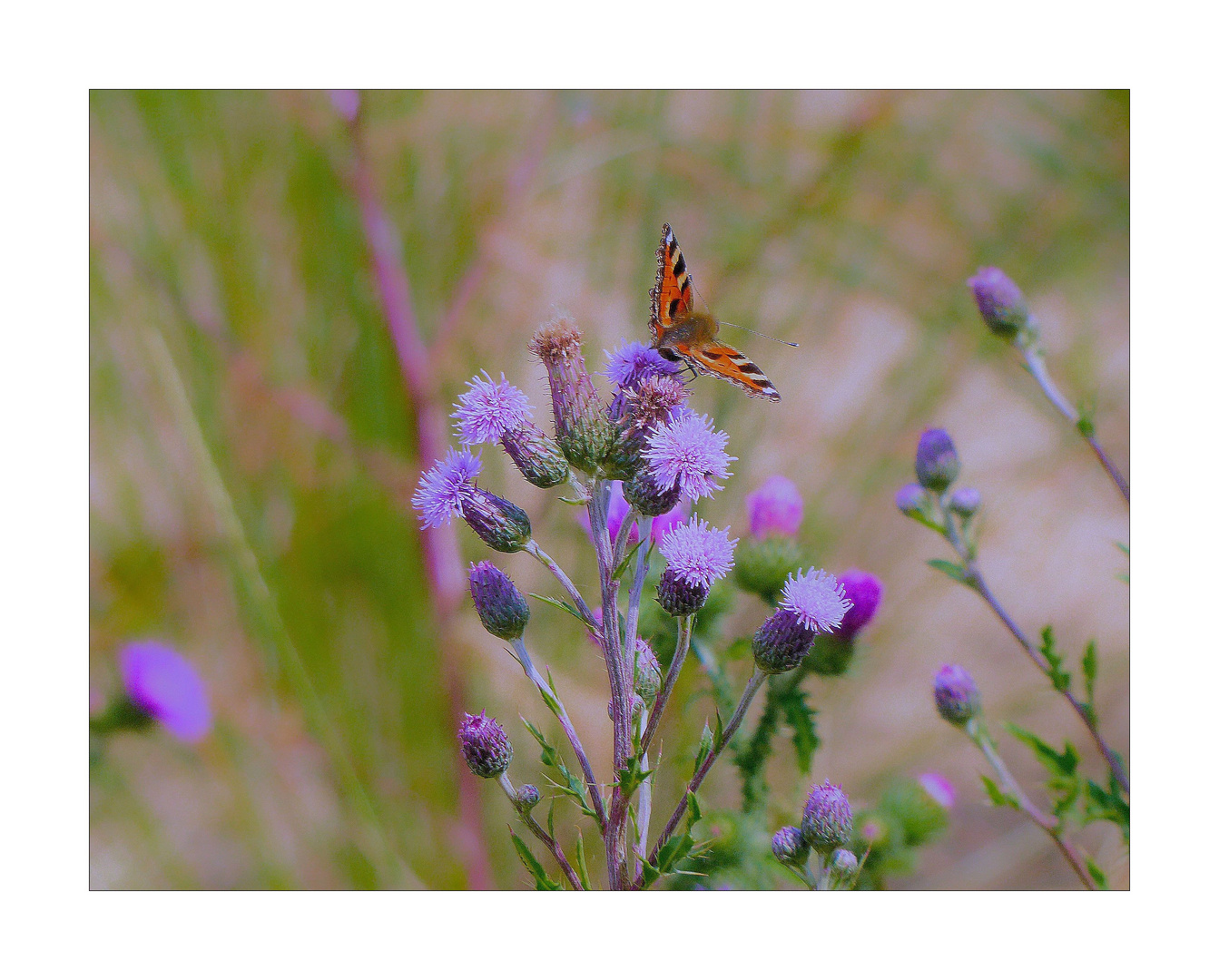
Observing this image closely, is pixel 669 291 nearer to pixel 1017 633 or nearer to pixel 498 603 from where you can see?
A: pixel 498 603

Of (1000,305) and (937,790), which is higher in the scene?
(1000,305)

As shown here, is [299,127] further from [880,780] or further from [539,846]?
[880,780]

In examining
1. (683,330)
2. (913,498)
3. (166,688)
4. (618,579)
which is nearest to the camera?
(618,579)

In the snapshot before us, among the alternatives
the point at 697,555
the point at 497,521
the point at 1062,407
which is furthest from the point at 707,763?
the point at 1062,407

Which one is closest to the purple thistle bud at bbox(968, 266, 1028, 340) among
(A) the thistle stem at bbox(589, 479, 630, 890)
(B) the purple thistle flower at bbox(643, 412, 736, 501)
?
(B) the purple thistle flower at bbox(643, 412, 736, 501)

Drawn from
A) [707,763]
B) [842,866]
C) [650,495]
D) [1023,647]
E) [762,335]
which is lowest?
[842,866]

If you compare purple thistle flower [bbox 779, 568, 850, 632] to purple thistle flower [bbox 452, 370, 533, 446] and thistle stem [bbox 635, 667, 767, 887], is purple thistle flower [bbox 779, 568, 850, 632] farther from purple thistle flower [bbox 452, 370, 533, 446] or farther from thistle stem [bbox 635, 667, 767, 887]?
purple thistle flower [bbox 452, 370, 533, 446]
